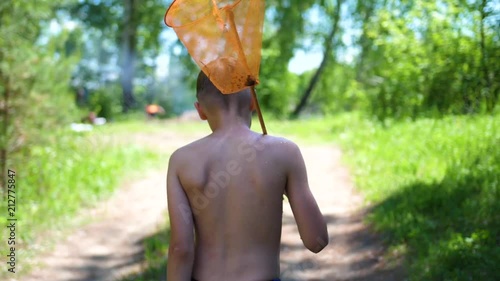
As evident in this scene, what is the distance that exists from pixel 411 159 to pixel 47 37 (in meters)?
4.51

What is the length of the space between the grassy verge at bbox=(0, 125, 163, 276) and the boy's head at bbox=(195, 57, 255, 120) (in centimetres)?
366

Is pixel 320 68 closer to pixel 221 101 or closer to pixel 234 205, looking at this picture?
pixel 221 101

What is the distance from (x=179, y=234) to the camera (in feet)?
7.07

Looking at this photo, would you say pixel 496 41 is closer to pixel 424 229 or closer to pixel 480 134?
pixel 480 134

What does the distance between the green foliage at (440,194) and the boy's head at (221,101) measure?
2.43m

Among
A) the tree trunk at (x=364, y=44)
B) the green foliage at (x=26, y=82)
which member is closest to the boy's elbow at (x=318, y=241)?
the green foliage at (x=26, y=82)

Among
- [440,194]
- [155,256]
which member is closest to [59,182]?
[155,256]

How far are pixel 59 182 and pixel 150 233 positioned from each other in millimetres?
1717

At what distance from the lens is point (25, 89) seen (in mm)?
6773

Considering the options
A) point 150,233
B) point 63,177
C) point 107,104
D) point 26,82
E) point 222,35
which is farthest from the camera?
point 107,104

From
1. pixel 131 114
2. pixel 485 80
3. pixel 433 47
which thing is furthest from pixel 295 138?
pixel 131 114

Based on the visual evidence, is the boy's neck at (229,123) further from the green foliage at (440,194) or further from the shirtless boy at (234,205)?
the green foliage at (440,194)

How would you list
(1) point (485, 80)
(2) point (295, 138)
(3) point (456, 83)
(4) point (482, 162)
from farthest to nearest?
(2) point (295, 138)
(3) point (456, 83)
(1) point (485, 80)
(4) point (482, 162)

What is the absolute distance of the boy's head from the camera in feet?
7.32
